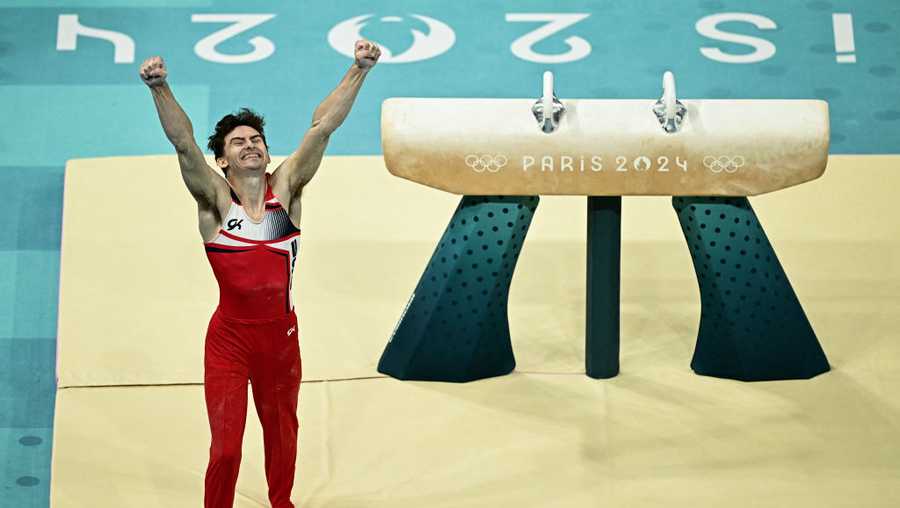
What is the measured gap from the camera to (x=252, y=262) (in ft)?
12.3

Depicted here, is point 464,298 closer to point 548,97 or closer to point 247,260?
point 548,97

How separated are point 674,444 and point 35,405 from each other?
237 cm

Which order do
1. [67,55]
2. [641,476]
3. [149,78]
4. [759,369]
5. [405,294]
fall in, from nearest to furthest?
[149,78] < [641,476] < [759,369] < [405,294] < [67,55]

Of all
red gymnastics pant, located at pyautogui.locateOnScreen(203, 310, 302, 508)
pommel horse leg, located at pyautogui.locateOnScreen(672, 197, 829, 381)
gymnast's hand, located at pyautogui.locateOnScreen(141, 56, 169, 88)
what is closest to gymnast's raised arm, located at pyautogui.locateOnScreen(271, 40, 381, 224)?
red gymnastics pant, located at pyautogui.locateOnScreen(203, 310, 302, 508)

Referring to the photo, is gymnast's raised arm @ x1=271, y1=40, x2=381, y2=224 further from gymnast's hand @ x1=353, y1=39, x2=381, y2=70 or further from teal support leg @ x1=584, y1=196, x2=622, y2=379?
teal support leg @ x1=584, y1=196, x2=622, y2=379

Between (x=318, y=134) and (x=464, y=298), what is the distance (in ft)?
3.73

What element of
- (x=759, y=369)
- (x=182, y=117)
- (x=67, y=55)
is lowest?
(x=759, y=369)

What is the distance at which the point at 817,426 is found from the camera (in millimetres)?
4445

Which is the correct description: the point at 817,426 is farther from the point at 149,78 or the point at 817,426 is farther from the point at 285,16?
the point at 285,16

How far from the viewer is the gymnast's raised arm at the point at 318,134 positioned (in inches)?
150

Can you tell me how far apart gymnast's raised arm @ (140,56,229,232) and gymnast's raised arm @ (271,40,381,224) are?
19 cm

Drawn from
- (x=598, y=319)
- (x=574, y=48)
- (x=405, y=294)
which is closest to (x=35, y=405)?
(x=405, y=294)

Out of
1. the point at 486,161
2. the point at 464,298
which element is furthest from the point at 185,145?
the point at 464,298

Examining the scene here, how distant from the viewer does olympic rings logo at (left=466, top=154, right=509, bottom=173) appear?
4496 mm
